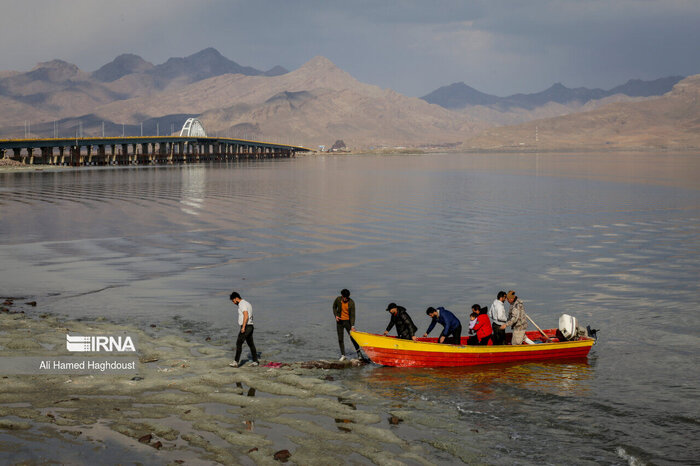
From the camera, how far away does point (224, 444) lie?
1653 cm

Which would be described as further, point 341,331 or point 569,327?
point 569,327

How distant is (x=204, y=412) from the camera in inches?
727

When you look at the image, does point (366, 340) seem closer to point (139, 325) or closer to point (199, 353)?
point (199, 353)

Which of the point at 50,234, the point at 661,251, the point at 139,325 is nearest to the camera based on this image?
the point at 139,325

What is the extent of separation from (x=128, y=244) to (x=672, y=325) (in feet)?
120

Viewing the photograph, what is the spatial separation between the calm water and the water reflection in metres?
0.10

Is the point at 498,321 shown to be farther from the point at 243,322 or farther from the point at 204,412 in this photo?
the point at 204,412

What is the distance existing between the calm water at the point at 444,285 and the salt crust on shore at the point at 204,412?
4.52ft

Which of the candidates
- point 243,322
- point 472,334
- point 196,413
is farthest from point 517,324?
point 196,413

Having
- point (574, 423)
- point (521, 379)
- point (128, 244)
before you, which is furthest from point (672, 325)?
point (128, 244)

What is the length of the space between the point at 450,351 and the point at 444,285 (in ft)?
44.7

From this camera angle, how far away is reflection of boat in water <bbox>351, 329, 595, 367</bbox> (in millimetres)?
23016

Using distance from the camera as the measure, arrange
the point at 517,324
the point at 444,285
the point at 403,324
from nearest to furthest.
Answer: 1. the point at 403,324
2. the point at 517,324
3. the point at 444,285

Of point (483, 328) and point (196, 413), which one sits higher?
point (483, 328)
